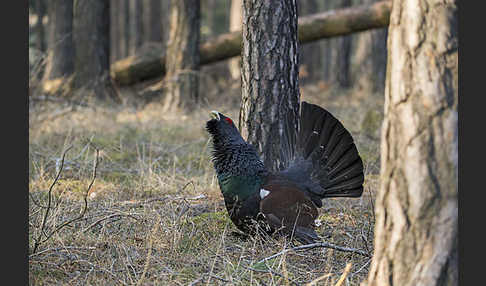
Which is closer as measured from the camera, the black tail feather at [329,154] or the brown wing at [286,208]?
the brown wing at [286,208]

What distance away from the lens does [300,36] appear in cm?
1059

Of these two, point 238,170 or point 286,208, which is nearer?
point 286,208

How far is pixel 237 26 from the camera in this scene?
44.3 feet

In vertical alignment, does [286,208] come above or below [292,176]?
below

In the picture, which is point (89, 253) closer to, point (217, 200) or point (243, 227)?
point (243, 227)

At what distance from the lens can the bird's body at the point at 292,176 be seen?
388 centimetres

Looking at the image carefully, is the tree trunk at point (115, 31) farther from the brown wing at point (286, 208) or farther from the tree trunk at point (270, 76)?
the brown wing at point (286, 208)

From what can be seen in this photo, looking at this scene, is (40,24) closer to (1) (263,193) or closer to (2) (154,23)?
(2) (154,23)

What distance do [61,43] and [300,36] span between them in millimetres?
5165

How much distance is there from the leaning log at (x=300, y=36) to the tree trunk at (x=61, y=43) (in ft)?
3.29

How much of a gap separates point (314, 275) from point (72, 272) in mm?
1435

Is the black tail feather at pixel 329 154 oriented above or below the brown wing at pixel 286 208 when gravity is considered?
above

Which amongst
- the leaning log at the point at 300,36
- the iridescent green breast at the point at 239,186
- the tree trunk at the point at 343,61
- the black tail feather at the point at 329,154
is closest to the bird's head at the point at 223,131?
the iridescent green breast at the point at 239,186

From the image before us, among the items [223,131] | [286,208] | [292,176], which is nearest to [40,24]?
[223,131]
